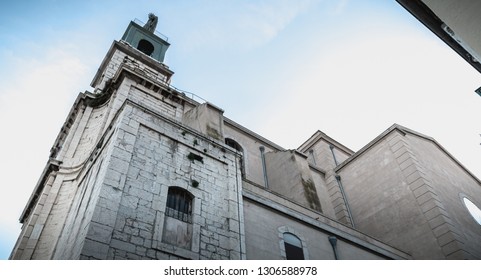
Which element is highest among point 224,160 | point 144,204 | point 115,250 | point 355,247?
point 224,160

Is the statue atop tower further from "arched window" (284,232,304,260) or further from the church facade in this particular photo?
"arched window" (284,232,304,260)

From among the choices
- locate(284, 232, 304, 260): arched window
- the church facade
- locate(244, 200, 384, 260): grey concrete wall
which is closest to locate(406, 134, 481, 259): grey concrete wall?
the church facade

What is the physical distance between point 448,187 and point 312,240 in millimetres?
8758

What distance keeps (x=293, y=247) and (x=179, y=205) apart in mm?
3514

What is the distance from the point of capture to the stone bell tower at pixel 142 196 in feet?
23.0

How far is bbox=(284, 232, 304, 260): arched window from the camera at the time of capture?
9.63 m

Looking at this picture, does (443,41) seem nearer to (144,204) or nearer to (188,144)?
(144,204)

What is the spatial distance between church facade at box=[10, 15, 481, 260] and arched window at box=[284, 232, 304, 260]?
4cm

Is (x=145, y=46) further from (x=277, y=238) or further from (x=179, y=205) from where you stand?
(x=277, y=238)

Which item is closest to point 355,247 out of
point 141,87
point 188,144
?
point 188,144

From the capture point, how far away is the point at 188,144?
9.79m

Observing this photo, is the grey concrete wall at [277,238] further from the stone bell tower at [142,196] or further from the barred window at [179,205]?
the barred window at [179,205]
